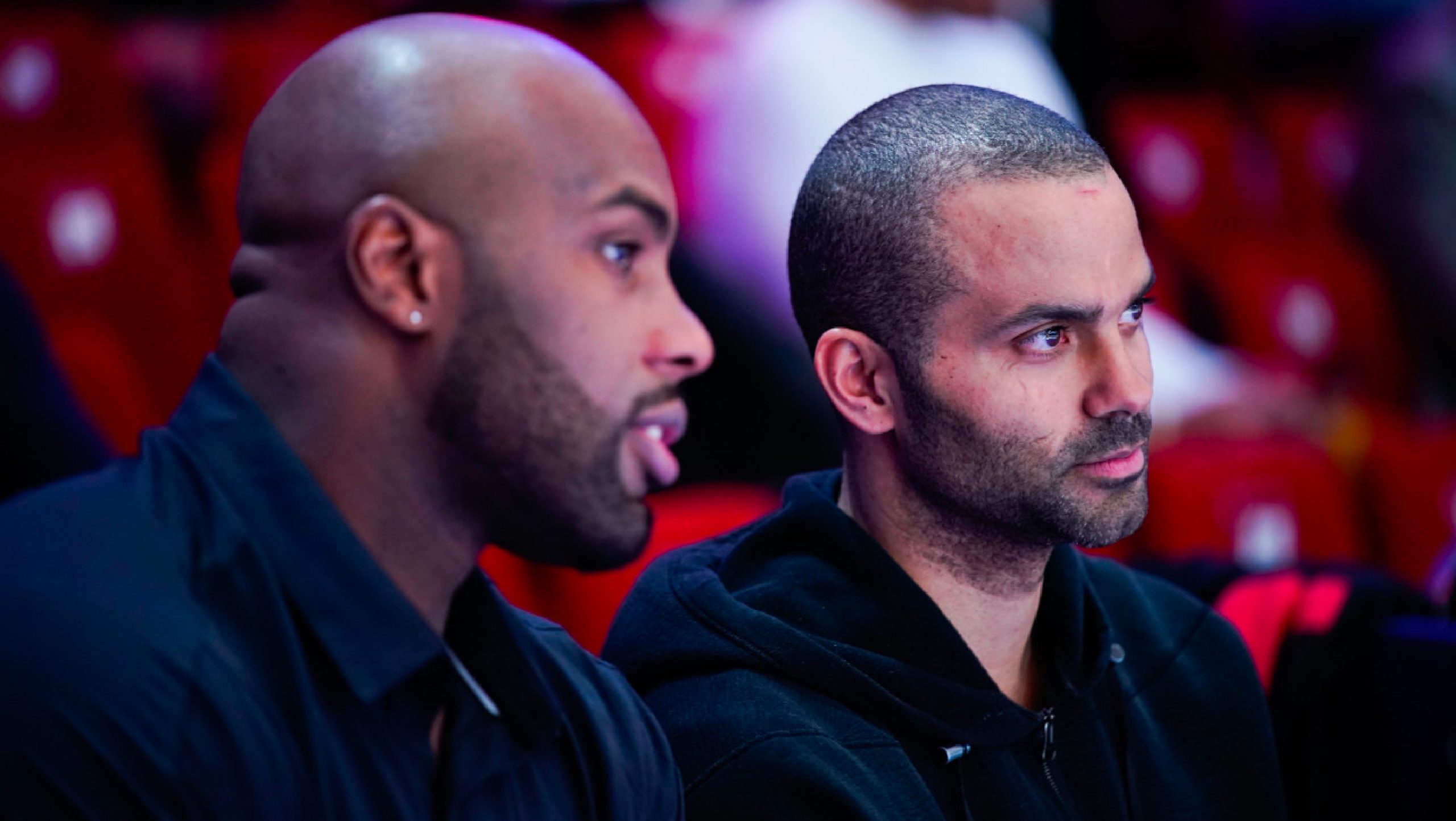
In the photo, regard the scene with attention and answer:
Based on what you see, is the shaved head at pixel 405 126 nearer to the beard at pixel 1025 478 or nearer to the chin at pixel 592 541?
the chin at pixel 592 541

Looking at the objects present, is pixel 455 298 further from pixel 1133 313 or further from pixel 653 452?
pixel 1133 313

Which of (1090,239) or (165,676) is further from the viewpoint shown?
(1090,239)

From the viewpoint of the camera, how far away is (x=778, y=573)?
4.07 feet

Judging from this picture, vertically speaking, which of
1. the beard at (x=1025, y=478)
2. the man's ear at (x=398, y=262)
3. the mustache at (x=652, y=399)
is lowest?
the beard at (x=1025, y=478)

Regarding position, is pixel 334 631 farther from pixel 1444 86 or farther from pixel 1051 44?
pixel 1444 86

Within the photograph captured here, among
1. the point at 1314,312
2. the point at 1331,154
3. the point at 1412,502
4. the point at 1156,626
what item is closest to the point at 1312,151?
the point at 1331,154

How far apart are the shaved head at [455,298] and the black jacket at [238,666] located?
0.05 m

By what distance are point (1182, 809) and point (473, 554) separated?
27.4 inches

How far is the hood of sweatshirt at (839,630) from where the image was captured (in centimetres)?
116

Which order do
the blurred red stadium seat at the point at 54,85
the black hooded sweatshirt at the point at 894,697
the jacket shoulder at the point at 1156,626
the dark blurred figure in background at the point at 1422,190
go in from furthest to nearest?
the dark blurred figure in background at the point at 1422,190 < the blurred red stadium seat at the point at 54,85 < the jacket shoulder at the point at 1156,626 < the black hooded sweatshirt at the point at 894,697

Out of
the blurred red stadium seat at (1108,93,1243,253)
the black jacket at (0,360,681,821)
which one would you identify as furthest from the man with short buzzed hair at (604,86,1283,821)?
the blurred red stadium seat at (1108,93,1243,253)

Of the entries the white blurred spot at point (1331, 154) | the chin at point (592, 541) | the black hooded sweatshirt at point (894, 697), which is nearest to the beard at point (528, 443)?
the chin at point (592, 541)

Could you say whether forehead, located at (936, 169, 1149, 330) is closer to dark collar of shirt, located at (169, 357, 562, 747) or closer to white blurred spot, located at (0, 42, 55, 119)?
dark collar of shirt, located at (169, 357, 562, 747)

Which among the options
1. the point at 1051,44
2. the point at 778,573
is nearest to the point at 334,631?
the point at 778,573
